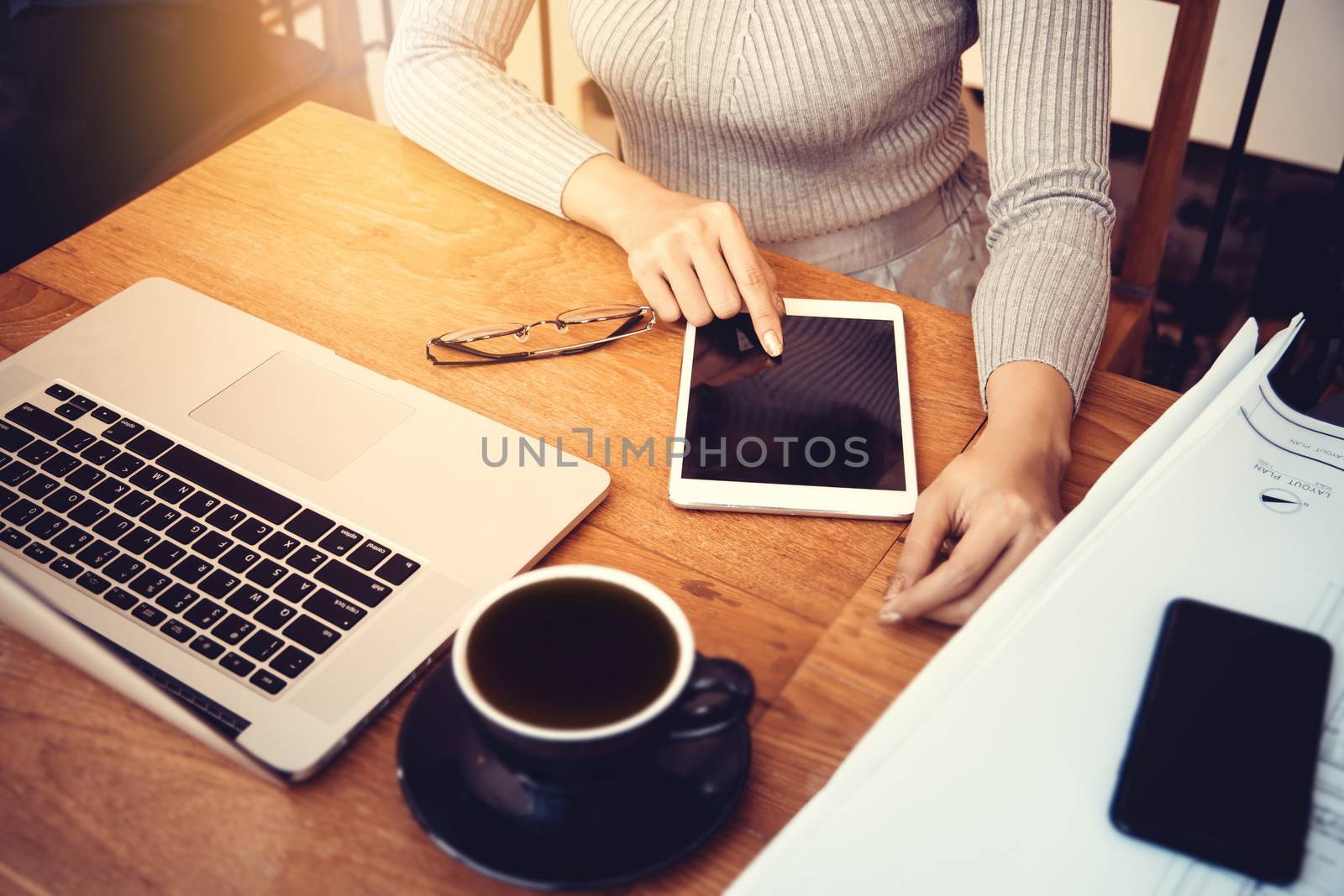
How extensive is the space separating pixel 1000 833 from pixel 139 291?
68 cm

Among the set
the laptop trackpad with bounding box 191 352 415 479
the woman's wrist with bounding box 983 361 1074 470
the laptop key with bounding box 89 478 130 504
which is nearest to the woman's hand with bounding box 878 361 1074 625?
the woman's wrist with bounding box 983 361 1074 470

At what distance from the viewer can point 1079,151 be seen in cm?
78

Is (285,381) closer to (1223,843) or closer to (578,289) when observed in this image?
(578,289)

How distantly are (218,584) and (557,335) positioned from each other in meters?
0.29

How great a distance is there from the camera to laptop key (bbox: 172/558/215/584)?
53cm

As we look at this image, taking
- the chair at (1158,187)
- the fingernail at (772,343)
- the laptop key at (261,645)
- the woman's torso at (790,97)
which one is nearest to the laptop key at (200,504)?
the laptop key at (261,645)

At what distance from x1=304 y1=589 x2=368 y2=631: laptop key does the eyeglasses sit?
219mm

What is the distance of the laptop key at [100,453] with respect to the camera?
23.5 inches

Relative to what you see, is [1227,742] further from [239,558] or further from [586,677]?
[239,558]

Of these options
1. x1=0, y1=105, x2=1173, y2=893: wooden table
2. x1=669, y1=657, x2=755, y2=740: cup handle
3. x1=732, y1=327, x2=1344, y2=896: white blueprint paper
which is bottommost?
x1=0, y1=105, x2=1173, y2=893: wooden table

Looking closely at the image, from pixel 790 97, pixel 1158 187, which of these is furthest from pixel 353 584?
pixel 1158 187

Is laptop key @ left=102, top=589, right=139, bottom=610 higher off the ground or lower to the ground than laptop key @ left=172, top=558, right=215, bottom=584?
lower

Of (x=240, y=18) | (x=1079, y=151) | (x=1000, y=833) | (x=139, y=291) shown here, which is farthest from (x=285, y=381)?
(x=240, y=18)

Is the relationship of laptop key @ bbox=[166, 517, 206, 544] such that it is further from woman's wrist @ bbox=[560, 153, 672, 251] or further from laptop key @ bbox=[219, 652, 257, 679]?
woman's wrist @ bbox=[560, 153, 672, 251]
